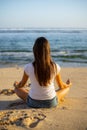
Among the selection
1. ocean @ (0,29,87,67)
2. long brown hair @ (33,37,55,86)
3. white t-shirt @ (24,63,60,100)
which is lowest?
ocean @ (0,29,87,67)

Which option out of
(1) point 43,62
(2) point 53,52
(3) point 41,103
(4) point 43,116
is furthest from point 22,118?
(2) point 53,52

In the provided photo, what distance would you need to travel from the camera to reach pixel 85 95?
7.39 metres

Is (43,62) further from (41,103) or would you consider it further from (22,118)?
(22,118)

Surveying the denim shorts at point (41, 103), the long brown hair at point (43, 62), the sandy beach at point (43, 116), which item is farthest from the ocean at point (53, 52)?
the long brown hair at point (43, 62)

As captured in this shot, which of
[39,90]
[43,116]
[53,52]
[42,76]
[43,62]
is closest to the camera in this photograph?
[43,116]

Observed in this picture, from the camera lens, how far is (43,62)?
5211 millimetres

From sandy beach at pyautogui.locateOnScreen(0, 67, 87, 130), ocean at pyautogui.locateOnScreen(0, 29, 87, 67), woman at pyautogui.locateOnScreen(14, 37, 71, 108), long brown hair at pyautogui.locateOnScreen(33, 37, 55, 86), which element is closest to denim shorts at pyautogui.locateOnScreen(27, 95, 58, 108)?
woman at pyautogui.locateOnScreen(14, 37, 71, 108)

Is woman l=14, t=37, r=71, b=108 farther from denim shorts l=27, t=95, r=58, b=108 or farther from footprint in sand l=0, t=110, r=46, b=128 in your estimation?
footprint in sand l=0, t=110, r=46, b=128

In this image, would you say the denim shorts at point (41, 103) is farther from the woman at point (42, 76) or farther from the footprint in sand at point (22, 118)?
the footprint in sand at point (22, 118)

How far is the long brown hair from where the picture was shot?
5164 mm

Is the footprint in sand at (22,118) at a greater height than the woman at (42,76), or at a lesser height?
lesser

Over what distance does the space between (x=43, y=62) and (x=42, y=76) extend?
0.85 ft

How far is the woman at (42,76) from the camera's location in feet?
17.0

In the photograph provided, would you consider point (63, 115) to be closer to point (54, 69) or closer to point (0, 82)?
point (54, 69)
